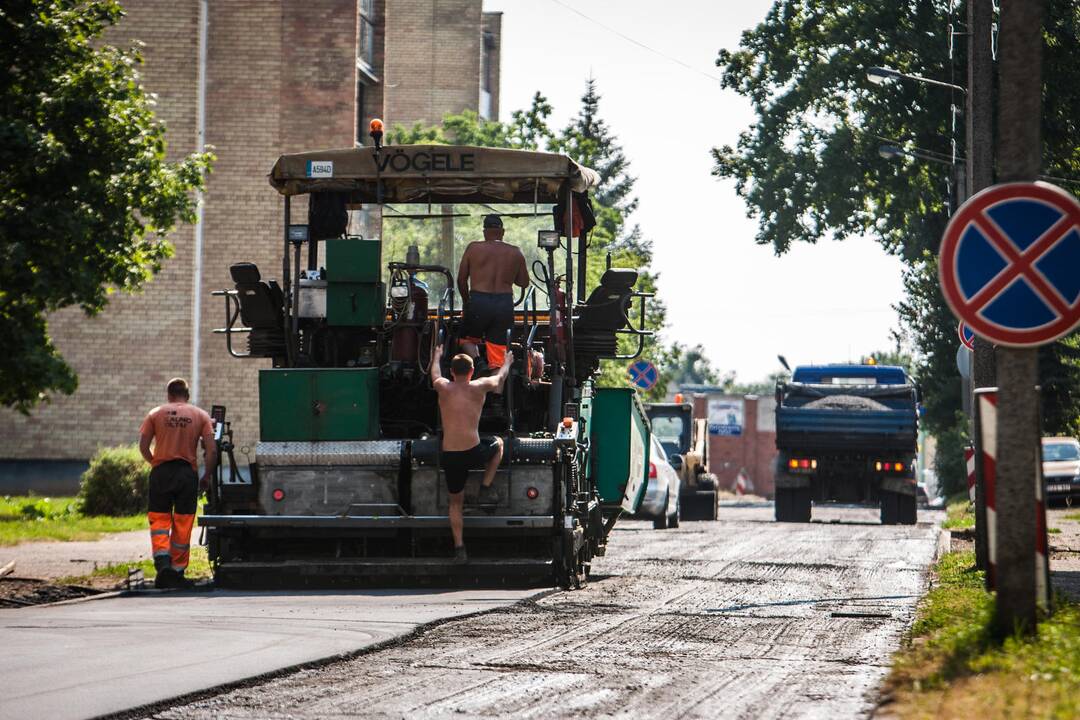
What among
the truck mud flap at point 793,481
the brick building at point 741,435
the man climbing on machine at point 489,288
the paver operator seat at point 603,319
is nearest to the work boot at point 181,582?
the man climbing on machine at point 489,288

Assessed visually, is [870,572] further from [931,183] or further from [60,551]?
[931,183]

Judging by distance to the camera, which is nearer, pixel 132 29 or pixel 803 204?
pixel 132 29

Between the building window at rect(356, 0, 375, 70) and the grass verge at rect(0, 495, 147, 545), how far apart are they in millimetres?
15410

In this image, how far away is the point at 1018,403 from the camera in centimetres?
813

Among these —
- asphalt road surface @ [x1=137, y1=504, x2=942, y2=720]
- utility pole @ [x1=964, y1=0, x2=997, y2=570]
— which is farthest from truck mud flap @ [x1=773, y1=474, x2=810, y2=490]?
asphalt road surface @ [x1=137, y1=504, x2=942, y2=720]

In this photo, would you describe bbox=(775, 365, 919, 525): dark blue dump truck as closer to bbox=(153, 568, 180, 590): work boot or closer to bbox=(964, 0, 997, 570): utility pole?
bbox=(964, 0, 997, 570): utility pole

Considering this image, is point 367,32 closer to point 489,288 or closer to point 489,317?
point 489,288

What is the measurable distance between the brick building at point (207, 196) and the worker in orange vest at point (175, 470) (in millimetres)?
18822

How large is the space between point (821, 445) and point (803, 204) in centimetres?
1351

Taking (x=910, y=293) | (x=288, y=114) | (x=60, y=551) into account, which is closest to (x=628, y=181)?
(x=910, y=293)

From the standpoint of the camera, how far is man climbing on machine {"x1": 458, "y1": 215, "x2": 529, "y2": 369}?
1382 cm

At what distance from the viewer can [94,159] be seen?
51.9 ft

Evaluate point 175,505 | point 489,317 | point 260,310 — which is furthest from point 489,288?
point 175,505

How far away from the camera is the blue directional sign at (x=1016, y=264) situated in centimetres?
798
